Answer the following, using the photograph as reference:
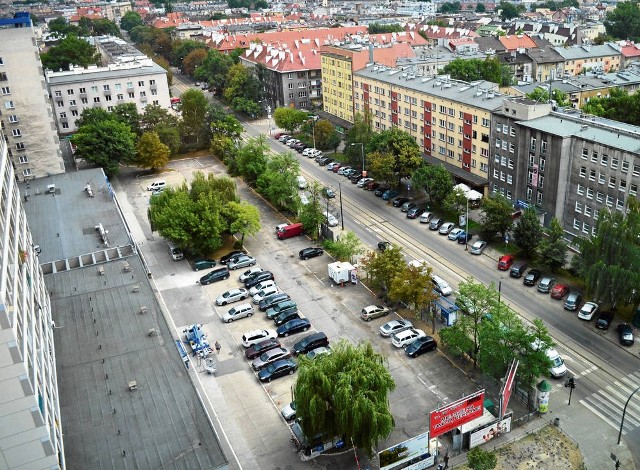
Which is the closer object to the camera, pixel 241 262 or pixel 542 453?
pixel 542 453

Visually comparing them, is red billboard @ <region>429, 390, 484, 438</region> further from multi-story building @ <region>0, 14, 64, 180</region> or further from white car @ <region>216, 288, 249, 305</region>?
multi-story building @ <region>0, 14, 64, 180</region>

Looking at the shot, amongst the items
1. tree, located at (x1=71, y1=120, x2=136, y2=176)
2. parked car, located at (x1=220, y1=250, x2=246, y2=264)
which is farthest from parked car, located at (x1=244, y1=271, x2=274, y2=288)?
tree, located at (x1=71, y1=120, x2=136, y2=176)

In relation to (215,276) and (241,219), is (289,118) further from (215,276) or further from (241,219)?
(215,276)

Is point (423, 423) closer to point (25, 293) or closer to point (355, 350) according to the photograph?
point (355, 350)

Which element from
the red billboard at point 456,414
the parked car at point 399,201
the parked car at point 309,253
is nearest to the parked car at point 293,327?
the parked car at point 309,253

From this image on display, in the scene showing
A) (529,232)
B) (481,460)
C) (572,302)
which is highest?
(529,232)

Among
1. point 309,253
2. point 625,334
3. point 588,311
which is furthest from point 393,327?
point 625,334
